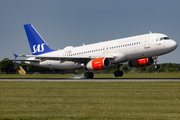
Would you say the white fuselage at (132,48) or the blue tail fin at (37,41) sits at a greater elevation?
the blue tail fin at (37,41)

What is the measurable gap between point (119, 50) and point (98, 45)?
14.1 feet

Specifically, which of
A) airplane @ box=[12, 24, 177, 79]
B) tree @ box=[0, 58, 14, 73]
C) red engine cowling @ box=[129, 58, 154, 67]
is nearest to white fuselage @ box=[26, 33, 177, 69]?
airplane @ box=[12, 24, 177, 79]

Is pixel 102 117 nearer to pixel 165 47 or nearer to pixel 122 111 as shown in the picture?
pixel 122 111

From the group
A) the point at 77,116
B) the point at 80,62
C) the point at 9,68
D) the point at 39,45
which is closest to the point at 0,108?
the point at 77,116

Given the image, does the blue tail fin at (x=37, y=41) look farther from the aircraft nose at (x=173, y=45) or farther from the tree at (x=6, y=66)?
the tree at (x=6, y=66)

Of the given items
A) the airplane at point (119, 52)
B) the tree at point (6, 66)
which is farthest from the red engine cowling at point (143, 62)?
the tree at point (6, 66)

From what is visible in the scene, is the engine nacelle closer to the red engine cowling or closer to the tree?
the red engine cowling

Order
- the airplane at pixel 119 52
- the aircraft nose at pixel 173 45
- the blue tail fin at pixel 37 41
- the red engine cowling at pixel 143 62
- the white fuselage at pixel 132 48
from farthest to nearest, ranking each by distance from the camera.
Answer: the blue tail fin at pixel 37 41 → the red engine cowling at pixel 143 62 → the airplane at pixel 119 52 → the white fuselage at pixel 132 48 → the aircraft nose at pixel 173 45

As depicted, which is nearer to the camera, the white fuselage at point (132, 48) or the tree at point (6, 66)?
the white fuselage at point (132, 48)

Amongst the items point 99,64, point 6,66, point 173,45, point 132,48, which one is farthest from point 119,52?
point 6,66

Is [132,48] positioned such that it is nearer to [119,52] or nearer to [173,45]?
[119,52]

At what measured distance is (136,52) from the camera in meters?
30.9

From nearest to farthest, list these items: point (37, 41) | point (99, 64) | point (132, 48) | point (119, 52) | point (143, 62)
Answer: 1. point (99, 64)
2. point (132, 48)
3. point (119, 52)
4. point (143, 62)
5. point (37, 41)

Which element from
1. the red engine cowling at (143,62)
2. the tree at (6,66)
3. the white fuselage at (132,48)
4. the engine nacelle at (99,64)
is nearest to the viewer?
the white fuselage at (132,48)
